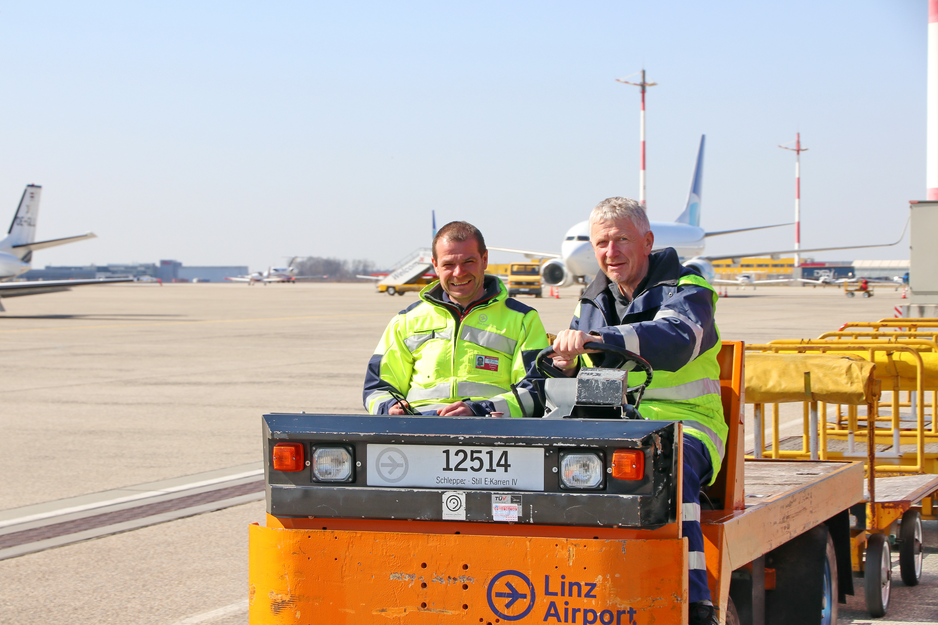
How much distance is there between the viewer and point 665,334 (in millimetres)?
3441

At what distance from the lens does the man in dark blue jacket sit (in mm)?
3248

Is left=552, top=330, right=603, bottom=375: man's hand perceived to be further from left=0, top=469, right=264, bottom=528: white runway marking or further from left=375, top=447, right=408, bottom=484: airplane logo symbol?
left=0, top=469, right=264, bottom=528: white runway marking

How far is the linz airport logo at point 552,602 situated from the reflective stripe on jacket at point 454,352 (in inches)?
55.0

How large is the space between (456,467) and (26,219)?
43586mm

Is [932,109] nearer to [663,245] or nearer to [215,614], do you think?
[215,614]

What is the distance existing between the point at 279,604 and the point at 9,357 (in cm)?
1749

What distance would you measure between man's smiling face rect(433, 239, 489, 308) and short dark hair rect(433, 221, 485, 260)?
0.02m

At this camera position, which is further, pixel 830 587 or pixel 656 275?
pixel 830 587

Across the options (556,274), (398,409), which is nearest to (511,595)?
(398,409)

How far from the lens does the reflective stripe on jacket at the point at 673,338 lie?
3438 millimetres

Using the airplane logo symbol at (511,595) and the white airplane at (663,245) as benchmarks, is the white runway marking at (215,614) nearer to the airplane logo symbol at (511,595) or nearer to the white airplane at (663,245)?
the airplane logo symbol at (511,595)

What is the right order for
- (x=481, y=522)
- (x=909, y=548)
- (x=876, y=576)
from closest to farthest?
(x=481, y=522) → (x=876, y=576) → (x=909, y=548)

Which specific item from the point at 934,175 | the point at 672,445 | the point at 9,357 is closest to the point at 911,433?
the point at 672,445

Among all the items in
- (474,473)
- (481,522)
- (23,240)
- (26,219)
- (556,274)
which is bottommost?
(481,522)
